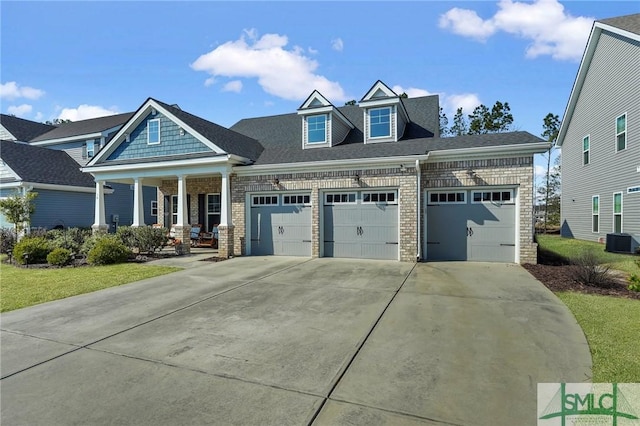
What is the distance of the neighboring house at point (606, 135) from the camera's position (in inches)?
530

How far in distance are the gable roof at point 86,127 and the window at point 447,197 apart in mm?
22869

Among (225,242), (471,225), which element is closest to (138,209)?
(225,242)

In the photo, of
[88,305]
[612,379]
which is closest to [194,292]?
[88,305]

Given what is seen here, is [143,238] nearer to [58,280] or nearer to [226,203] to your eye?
[226,203]

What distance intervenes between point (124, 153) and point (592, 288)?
17941 mm

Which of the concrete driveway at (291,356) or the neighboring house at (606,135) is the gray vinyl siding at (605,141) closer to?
the neighboring house at (606,135)

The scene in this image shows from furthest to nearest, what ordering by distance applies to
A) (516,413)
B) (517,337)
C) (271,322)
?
(271,322)
(517,337)
(516,413)

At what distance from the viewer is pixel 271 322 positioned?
5426 millimetres

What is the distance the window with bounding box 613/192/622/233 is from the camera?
567 inches

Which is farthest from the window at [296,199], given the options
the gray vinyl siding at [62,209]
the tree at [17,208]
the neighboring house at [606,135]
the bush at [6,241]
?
the gray vinyl siding at [62,209]

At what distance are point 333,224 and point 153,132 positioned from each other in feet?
30.7

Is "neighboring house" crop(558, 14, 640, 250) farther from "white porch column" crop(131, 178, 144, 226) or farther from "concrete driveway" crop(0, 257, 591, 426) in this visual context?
"white porch column" crop(131, 178, 144, 226)

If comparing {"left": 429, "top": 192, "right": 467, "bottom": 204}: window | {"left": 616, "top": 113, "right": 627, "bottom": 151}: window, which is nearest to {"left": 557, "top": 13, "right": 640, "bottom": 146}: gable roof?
{"left": 616, "top": 113, "right": 627, "bottom": 151}: window

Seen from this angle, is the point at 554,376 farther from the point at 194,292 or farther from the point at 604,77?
the point at 604,77
